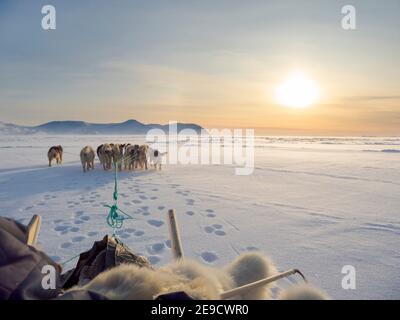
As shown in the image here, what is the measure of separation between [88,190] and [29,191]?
1423 millimetres

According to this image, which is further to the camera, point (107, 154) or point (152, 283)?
point (107, 154)

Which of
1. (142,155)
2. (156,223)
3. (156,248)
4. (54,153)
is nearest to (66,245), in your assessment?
(156,248)

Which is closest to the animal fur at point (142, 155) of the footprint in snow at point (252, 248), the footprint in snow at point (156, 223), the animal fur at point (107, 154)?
the animal fur at point (107, 154)

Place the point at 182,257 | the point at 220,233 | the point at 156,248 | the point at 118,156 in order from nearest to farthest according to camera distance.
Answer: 1. the point at 182,257
2. the point at 156,248
3. the point at 220,233
4. the point at 118,156

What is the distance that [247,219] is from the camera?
5.13 metres

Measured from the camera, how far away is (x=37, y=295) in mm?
1069

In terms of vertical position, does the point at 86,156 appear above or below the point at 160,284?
above

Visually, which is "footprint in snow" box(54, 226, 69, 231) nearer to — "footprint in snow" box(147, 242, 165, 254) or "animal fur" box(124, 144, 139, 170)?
"footprint in snow" box(147, 242, 165, 254)

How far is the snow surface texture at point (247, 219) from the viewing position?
3434 mm

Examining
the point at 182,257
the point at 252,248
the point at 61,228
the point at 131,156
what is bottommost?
the point at 252,248

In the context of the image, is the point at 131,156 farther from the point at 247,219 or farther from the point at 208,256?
the point at 208,256

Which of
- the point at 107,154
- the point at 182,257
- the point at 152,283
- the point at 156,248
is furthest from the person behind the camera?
the point at 107,154
